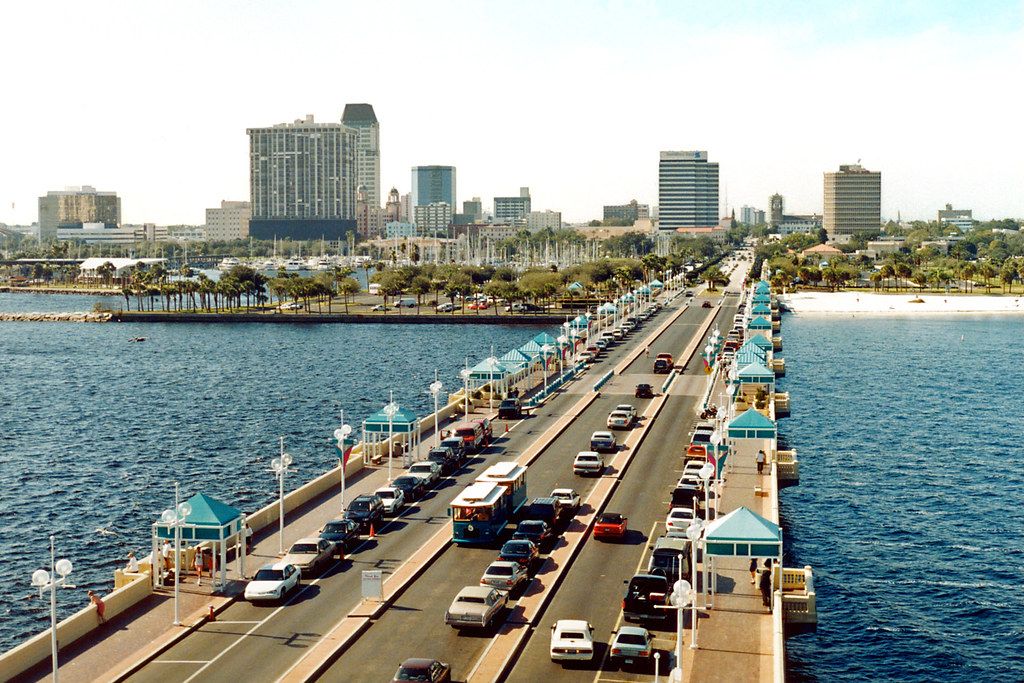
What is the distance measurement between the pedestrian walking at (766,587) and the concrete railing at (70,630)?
21544 millimetres

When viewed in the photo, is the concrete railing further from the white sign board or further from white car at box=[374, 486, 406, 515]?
white car at box=[374, 486, 406, 515]

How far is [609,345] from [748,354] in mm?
42024

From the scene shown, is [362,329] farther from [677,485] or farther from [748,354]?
[677,485]

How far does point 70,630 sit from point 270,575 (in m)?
6.95

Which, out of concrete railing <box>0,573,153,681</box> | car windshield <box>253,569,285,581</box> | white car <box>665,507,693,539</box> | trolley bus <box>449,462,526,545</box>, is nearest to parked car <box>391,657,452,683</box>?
car windshield <box>253,569,285,581</box>

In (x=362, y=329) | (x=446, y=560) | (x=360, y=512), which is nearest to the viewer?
(x=446, y=560)

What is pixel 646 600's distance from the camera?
126 feet

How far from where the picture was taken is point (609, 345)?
130000 mm

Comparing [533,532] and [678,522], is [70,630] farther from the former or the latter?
[678,522]

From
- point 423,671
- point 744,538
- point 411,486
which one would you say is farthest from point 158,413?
point 423,671

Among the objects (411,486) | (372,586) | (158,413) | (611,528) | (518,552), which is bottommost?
(158,413)

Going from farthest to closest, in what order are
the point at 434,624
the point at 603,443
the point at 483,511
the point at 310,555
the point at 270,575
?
the point at 603,443, the point at 483,511, the point at 310,555, the point at 270,575, the point at 434,624

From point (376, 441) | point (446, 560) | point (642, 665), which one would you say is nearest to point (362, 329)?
point (376, 441)

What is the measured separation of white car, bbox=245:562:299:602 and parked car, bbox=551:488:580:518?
1356 centimetres
